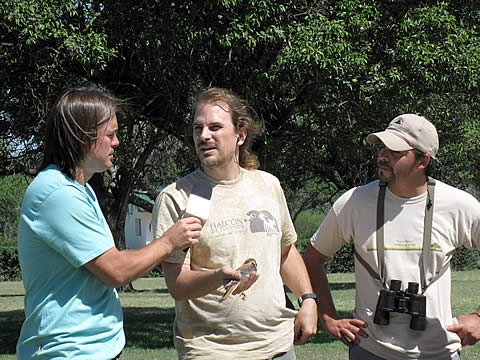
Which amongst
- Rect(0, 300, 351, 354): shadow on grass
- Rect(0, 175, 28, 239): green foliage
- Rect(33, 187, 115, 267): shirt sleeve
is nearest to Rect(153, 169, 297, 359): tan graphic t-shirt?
Rect(33, 187, 115, 267): shirt sleeve

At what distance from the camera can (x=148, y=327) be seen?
1525 cm

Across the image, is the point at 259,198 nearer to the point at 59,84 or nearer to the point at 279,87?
the point at 279,87

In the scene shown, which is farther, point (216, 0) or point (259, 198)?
point (216, 0)

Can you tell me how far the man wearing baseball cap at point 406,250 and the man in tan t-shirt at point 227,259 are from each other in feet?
1.26

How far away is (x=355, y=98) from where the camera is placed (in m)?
11.2

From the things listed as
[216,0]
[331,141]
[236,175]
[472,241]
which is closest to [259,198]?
[236,175]

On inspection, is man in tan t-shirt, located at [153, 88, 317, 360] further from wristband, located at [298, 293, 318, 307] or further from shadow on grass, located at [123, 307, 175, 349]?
shadow on grass, located at [123, 307, 175, 349]

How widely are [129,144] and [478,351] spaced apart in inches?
295

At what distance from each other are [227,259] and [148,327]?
40.5 feet

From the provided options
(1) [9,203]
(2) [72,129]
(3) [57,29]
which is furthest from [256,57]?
(1) [9,203]

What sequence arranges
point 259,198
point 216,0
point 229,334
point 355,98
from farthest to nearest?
1. point 355,98
2. point 216,0
3. point 259,198
4. point 229,334

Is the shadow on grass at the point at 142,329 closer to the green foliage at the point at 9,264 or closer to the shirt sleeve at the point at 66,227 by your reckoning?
the shirt sleeve at the point at 66,227

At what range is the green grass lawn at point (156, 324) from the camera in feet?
37.3

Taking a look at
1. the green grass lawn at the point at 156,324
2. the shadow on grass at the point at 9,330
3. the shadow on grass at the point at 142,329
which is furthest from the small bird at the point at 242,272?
the shadow on grass at the point at 9,330
